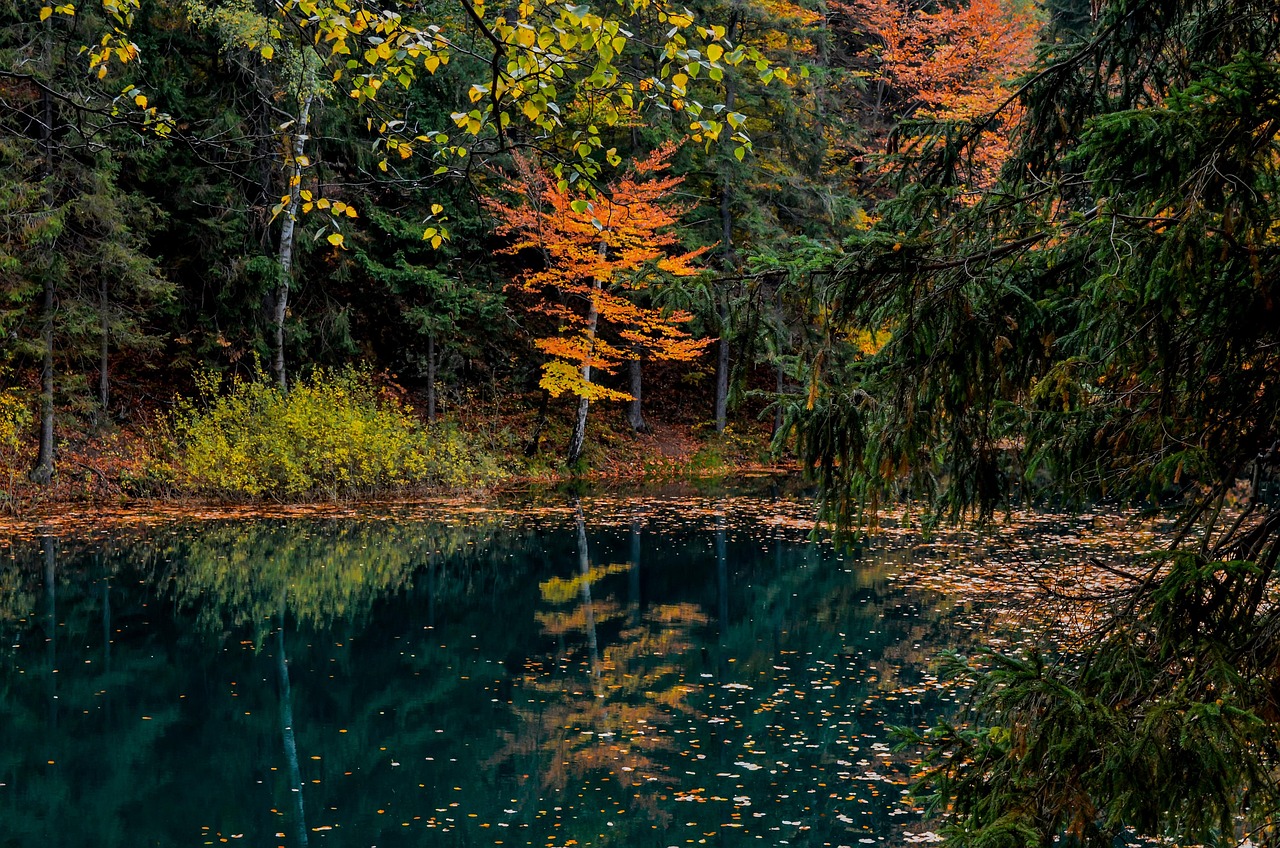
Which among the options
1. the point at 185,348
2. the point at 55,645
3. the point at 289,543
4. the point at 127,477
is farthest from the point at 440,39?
the point at 185,348

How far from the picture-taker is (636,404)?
25234mm

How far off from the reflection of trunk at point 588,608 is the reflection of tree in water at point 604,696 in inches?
0.7

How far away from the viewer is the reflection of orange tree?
273 inches

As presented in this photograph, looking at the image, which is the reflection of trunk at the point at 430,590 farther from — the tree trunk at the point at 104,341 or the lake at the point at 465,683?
the tree trunk at the point at 104,341

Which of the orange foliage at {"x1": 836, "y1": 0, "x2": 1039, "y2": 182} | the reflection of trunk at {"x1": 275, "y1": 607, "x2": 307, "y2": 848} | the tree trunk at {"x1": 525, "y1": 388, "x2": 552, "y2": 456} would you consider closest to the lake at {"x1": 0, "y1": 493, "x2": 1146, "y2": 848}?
the reflection of trunk at {"x1": 275, "y1": 607, "x2": 307, "y2": 848}

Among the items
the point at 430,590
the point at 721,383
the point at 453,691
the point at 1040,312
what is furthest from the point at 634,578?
the point at 721,383

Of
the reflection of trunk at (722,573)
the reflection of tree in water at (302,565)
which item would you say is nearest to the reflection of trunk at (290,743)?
the reflection of tree in water at (302,565)

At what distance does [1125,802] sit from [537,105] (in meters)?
2.89

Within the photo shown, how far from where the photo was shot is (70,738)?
7492 millimetres

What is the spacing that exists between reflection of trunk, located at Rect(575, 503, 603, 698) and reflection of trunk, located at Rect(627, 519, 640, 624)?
46 centimetres

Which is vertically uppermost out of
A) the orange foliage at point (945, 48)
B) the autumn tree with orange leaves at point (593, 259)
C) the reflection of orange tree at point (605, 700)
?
the orange foliage at point (945, 48)

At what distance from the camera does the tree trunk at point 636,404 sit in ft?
82.3

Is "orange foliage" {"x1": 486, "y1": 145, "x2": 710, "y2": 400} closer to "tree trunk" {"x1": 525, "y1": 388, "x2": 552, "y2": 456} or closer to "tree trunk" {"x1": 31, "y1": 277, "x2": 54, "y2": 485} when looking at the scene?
"tree trunk" {"x1": 525, "y1": 388, "x2": 552, "y2": 456}

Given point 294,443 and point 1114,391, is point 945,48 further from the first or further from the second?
point 1114,391
